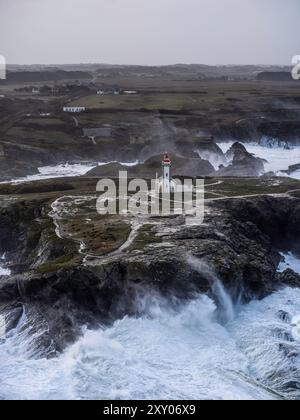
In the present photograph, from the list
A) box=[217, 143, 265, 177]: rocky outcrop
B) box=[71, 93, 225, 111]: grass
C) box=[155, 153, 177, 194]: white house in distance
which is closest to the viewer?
box=[155, 153, 177, 194]: white house in distance

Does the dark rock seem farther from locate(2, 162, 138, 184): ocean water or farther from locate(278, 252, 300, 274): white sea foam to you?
locate(2, 162, 138, 184): ocean water

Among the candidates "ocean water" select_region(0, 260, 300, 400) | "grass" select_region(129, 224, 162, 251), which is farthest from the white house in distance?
"ocean water" select_region(0, 260, 300, 400)

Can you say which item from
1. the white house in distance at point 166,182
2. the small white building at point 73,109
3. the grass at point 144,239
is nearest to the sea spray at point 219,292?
the grass at point 144,239

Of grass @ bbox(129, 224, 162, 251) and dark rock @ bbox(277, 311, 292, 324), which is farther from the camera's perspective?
grass @ bbox(129, 224, 162, 251)

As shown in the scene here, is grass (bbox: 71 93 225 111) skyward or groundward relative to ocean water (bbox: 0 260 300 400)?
skyward

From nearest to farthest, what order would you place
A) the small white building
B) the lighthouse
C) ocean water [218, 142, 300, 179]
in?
the lighthouse → ocean water [218, 142, 300, 179] → the small white building

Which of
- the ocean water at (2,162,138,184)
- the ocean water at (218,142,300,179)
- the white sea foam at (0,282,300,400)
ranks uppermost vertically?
the ocean water at (218,142,300,179)

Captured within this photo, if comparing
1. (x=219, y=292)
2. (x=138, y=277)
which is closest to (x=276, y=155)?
(x=219, y=292)
